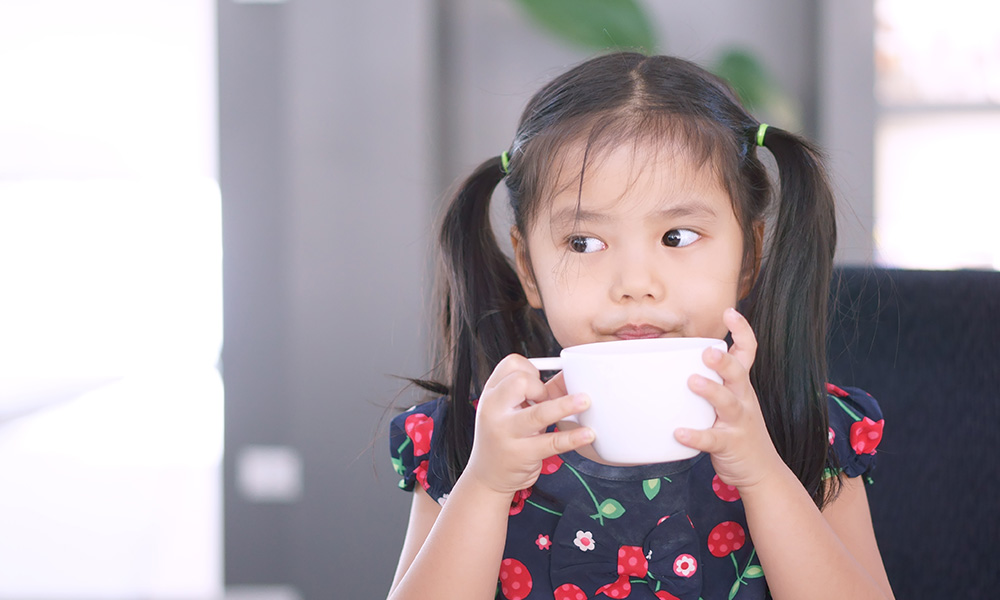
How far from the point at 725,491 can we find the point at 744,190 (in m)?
0.33

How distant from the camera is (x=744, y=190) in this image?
36.3 inches

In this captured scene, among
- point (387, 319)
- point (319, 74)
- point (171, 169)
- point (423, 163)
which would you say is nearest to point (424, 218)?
point (423, 163)

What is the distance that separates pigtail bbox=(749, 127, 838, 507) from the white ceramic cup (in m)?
0.30

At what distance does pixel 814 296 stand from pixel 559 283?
0.28 meters

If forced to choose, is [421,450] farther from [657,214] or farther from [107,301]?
[107,301]

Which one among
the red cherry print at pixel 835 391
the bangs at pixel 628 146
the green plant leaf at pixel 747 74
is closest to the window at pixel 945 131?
the green plant leaf at pixel 747 74

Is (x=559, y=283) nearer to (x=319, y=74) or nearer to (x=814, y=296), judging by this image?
(x=814, y=296)

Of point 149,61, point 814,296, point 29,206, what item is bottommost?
point 814,296

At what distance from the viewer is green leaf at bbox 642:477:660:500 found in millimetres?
916

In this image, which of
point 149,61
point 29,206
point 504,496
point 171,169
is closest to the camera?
point 504,496

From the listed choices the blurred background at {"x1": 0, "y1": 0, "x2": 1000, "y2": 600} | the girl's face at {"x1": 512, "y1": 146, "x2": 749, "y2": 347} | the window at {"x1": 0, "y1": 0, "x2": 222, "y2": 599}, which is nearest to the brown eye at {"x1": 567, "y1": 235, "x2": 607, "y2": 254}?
the girl's face at {"x1": 512, "y1": 146, "x2": 749, "y2": 347}

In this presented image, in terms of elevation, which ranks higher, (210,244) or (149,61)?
(149,61)

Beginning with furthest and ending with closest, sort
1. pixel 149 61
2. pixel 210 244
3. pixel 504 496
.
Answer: pixel 210 244 < pixel 149 61 < pixel 504 496

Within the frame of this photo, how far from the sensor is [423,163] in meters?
2.31
